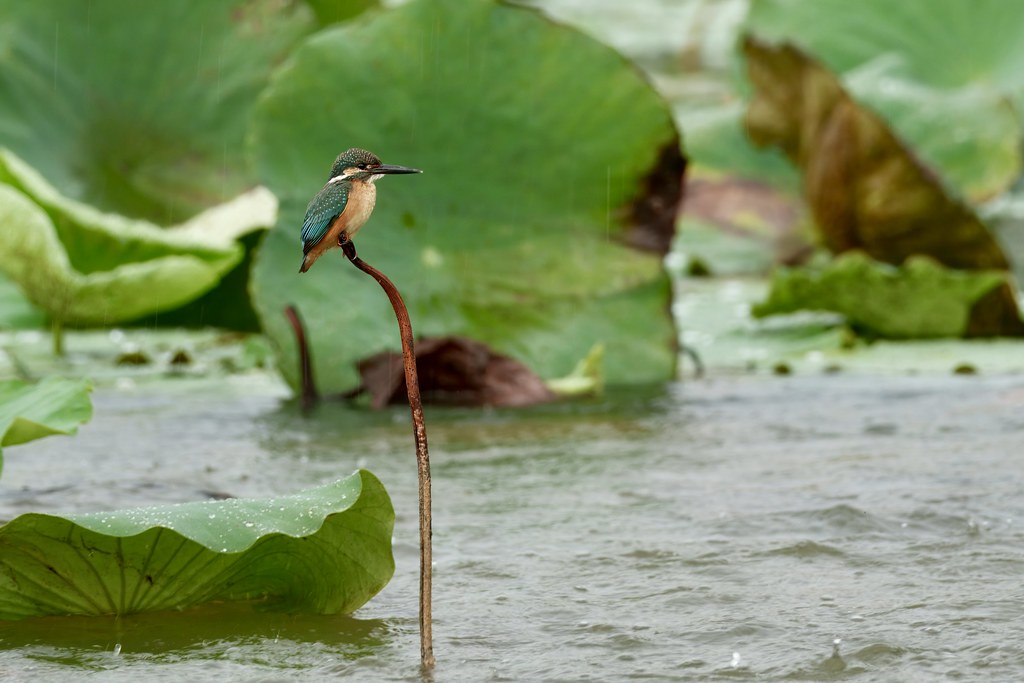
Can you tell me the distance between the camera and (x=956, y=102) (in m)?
6.13

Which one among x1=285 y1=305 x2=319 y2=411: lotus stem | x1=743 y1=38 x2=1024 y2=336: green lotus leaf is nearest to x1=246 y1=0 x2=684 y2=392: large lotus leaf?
x1=285 y1=305 x2=319 y2=411: lotus stem

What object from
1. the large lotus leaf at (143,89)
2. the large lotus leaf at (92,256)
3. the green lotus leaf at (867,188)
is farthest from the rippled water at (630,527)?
the large lotus leaf at (143,89)

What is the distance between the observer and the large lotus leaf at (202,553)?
1608mm

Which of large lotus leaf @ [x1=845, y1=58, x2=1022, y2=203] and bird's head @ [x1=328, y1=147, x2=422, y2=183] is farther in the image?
large lotus leaf @ [x1=845, y1=58, x2=1022, y2=203]

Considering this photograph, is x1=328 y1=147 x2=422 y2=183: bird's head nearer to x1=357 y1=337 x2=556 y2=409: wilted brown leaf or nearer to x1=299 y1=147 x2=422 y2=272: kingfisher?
x1=299 y1=147 x2=422 y2=272: kingfisher

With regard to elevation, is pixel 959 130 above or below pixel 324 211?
below

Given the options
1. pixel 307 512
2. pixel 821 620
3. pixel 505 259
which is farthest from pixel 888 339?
pixel 307 512

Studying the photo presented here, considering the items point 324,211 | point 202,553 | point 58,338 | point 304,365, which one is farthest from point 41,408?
point 58,338

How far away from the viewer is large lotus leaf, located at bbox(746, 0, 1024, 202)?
20.0 ft

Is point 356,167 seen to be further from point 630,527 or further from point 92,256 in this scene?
point 92,256

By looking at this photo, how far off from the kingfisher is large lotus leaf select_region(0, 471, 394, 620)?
12.6 inches

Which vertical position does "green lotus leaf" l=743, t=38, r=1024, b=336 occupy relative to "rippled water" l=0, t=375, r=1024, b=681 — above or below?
above

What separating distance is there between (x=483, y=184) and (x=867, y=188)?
5.41 ft

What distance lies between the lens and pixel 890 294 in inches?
165
